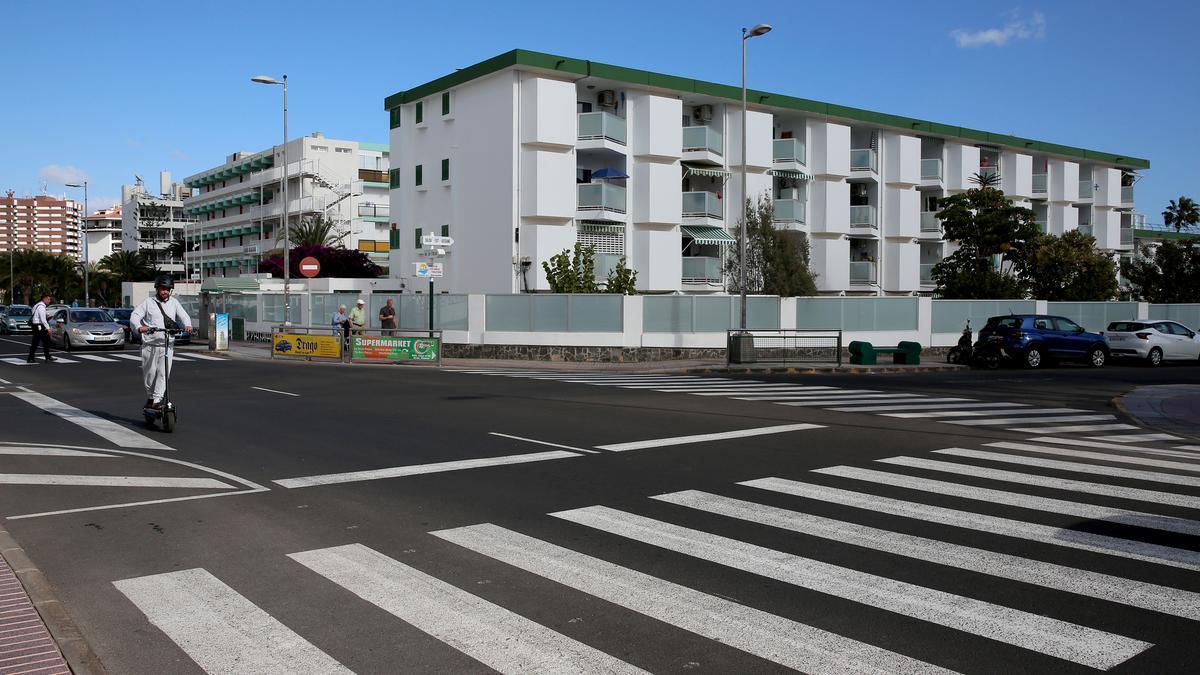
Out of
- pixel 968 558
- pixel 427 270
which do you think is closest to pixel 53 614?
pixel 968 558

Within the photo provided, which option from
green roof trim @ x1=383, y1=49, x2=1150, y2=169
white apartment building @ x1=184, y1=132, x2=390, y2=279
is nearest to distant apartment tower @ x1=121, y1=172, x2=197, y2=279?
white apartment building @ x1=184, y1=132, x2=390, y2=279

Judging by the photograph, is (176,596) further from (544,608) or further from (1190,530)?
(1190,530)

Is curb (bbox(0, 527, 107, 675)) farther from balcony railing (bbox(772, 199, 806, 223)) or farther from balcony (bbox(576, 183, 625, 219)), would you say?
balcony railing (bbox(772, 199, 806, 223))

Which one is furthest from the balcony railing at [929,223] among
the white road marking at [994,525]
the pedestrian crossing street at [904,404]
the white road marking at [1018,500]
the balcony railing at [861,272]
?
the white road marking at [994,525]

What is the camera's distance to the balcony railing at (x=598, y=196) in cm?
3981

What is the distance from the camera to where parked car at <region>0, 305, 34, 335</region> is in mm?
51000

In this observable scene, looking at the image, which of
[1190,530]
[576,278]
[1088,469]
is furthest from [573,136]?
[1190,530]

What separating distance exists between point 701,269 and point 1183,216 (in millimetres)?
59594

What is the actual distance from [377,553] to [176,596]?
137 cm

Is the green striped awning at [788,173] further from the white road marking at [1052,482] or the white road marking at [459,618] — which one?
the white road marking at [459,618]

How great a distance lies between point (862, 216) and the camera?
50.4m

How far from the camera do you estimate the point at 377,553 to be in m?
6.53

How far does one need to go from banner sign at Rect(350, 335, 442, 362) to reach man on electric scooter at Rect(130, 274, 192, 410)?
53.3 feet

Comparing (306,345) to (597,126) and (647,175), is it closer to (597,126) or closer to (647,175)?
(597,126)
